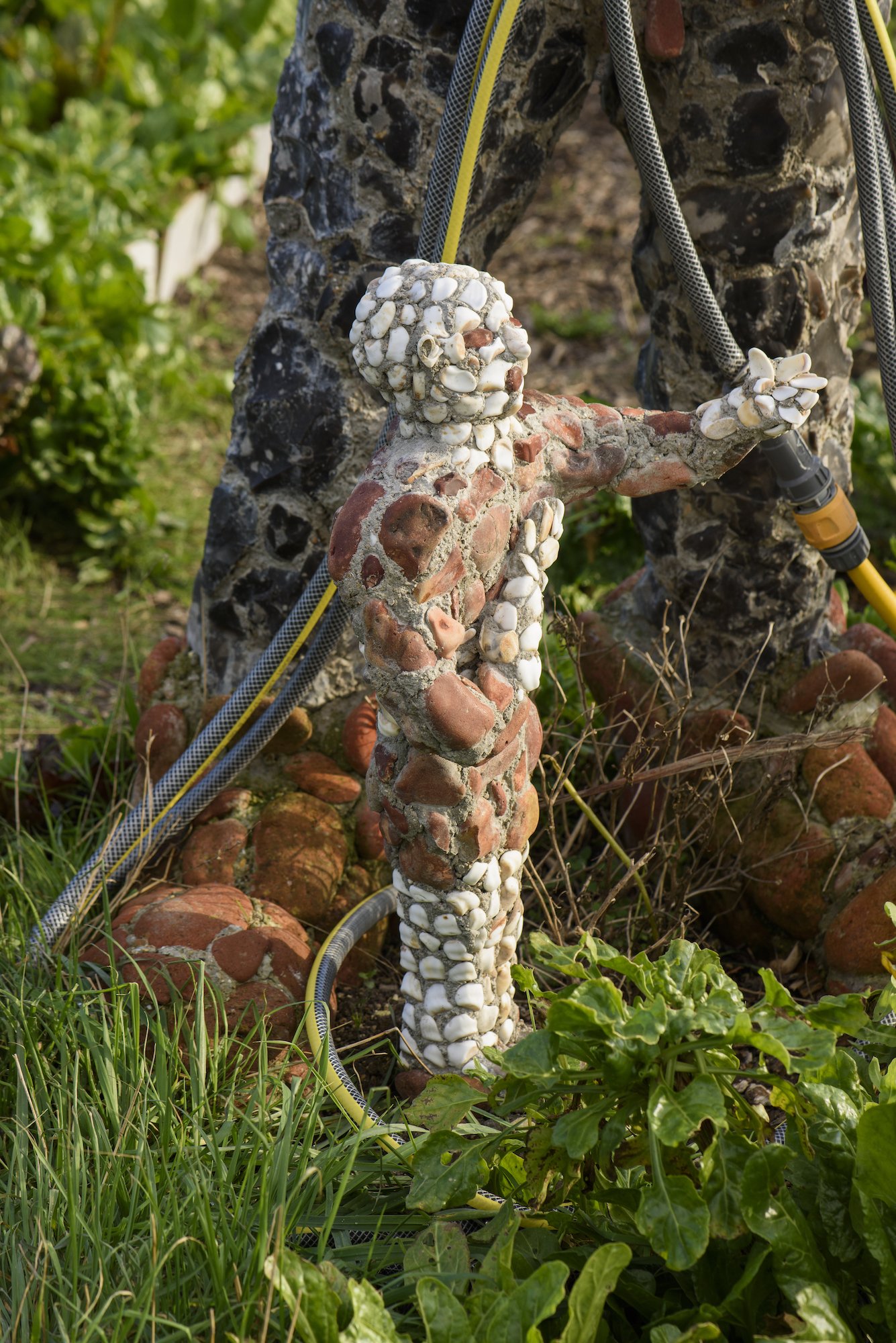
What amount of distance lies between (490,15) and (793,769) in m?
1.37

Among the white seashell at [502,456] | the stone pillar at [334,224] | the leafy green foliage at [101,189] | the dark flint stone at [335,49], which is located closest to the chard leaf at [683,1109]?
the white seashell at [502,456]

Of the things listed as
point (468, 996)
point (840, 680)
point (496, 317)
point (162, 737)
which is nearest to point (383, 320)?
point (496, 317)

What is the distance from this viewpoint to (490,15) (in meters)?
1.75

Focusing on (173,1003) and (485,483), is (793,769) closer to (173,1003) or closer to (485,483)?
(485,483)

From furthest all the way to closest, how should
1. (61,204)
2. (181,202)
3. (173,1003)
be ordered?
(181,202)
(61,204)
(173,1003)

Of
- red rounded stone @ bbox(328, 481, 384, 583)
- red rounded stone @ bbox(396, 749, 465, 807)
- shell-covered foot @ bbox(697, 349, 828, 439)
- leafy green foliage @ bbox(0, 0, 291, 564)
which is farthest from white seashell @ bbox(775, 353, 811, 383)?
leafy green foliage @ bbox(0, 0, 291, 564)

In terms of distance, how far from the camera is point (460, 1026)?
177cm

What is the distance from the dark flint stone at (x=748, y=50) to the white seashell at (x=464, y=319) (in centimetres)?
93

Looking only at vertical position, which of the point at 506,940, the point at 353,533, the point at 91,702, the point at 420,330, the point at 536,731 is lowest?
the point at 91,702

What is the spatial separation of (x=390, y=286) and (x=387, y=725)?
0.57 metres

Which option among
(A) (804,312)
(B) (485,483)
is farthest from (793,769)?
(B) (485,483)

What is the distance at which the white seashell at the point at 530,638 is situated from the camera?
163 centimetres

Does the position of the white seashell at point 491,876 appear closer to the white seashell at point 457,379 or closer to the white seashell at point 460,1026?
the white seashell at point 460,1026

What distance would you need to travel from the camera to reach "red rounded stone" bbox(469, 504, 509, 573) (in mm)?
1542
